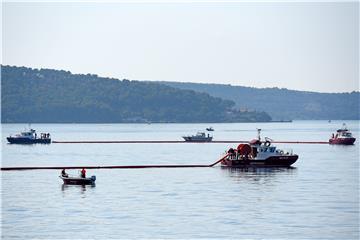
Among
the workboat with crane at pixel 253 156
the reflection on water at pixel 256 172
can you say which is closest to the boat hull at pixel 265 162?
the workboat with crane at pixel 253 156

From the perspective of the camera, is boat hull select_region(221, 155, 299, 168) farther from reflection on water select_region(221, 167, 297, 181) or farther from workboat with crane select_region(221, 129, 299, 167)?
reflection on water select_region(221, 167, 297, 181)

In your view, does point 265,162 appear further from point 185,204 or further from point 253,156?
point 185,204

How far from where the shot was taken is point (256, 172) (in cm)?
13825

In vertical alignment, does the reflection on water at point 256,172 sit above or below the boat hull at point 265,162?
below

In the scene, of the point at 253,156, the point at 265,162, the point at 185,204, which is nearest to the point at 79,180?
the point at 185,204

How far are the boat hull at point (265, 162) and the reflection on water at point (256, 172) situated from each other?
0.78m

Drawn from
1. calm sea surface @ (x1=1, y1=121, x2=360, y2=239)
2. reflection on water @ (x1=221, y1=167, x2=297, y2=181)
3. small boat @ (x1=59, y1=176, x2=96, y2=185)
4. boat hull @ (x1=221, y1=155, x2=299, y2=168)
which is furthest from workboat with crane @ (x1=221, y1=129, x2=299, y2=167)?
small boat @ (x1=59, y1=176, x2=96, y2=185)

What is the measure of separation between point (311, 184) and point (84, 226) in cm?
4769

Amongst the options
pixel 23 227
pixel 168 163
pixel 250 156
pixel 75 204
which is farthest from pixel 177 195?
pixel 168 163

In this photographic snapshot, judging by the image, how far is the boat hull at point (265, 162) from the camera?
14175 centimetres

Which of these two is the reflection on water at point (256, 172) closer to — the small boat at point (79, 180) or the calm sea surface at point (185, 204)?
the calm sea surface at point (185, 204)

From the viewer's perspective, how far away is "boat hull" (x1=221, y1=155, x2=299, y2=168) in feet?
465

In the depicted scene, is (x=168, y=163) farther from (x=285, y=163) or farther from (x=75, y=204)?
(x=75, y=204)

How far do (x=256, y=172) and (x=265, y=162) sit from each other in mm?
5273
